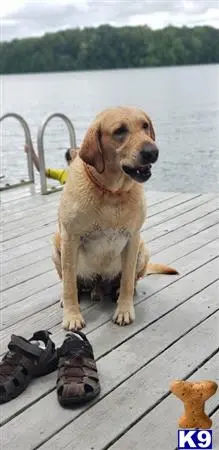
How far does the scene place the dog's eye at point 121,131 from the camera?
9.65 ft

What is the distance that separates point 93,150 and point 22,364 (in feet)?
3.46

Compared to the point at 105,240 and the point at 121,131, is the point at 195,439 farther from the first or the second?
the point at 121,131

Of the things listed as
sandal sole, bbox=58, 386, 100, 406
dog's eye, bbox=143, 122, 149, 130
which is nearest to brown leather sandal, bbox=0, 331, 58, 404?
sandal sole, bbox=58, 386, 100, 406

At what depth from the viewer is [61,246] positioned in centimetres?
336

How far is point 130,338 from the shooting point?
3145mm

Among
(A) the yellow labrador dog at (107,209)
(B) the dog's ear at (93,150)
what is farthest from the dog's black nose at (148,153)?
(B) the dog's ear at (93,150)

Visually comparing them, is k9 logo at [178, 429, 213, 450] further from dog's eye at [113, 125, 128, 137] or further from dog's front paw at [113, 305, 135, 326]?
dog's eye at [113, 125, 128, 137]

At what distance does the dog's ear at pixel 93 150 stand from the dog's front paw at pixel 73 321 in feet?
2.58

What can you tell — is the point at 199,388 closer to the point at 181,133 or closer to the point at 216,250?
the point at 216,250

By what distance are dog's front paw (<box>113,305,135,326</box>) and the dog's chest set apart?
0.30 metres

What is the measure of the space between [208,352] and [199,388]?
841 mm

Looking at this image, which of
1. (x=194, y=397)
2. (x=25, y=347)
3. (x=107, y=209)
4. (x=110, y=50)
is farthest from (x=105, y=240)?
(x=110, y=50)

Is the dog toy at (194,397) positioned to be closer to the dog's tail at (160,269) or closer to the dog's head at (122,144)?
the dog's head at (122,144)

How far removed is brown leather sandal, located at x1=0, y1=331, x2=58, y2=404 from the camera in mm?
2665
